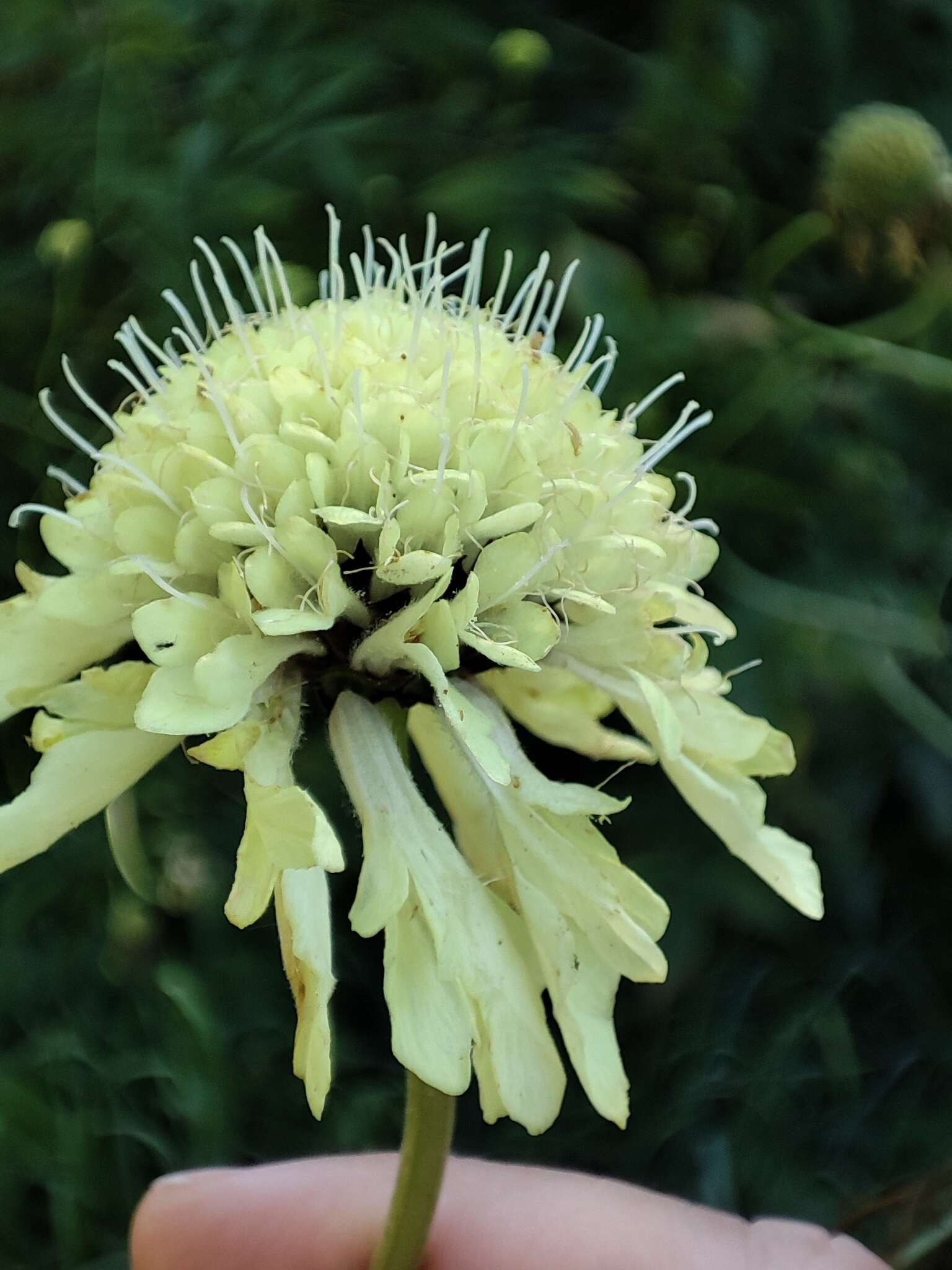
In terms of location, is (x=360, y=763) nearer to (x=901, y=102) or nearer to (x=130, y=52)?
(x=130, y=52)

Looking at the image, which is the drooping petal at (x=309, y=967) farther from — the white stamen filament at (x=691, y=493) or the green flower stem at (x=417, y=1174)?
the white stamen filament at (x=691, y=493)

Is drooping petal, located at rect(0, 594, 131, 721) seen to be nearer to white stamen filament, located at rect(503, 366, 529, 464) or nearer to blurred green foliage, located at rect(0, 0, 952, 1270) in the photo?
white stamen filament, located at rect(503, 366, 529, 464)

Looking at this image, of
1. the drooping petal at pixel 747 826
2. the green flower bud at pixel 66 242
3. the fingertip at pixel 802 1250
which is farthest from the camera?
the green flower bud at pixel 66 242

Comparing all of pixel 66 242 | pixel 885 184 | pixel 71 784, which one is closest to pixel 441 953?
pixel 71 784

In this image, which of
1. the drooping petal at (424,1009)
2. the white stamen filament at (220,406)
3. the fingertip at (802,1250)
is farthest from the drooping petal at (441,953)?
the fingertip at (802,1250)

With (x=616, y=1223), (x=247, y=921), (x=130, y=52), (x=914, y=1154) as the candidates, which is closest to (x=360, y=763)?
(x=247, y=921)

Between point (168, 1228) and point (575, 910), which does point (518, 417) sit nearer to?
point (575, 910)

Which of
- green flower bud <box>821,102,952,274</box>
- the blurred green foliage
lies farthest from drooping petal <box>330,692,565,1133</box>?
green flower bud <box>821,102,952,274</box>
